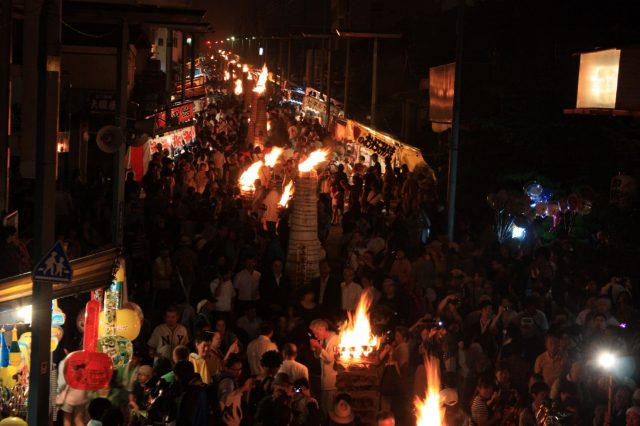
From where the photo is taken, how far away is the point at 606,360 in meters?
10.2

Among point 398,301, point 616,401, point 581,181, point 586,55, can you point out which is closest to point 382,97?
point 581,181

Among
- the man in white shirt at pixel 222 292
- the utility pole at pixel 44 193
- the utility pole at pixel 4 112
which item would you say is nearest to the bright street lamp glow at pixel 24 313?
the utility pole at pixel 44 193

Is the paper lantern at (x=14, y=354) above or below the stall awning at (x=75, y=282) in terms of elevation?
below

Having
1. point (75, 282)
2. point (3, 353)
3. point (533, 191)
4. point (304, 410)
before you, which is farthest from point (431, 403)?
point (533, 191)

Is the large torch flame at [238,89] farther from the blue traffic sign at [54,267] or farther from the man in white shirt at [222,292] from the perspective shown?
the blue traffic sign at [54,267]

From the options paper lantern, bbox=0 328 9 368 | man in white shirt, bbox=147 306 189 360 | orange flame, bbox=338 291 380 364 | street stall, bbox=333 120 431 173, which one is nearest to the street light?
orange flame, bbox=338 291 380 364

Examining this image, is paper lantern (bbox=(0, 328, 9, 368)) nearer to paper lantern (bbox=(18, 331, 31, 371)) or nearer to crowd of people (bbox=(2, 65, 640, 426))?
paper lantern (bbox=(18, 331, 31, 371))

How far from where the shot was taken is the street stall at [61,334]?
8.60 metres

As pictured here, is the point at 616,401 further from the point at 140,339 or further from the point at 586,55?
the point at 586,55

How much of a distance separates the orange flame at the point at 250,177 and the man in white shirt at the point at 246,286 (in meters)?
7.49

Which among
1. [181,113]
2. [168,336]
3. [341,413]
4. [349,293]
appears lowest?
[341,413]

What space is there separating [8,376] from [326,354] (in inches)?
140

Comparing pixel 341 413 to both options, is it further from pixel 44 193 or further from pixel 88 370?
pixel 44 193

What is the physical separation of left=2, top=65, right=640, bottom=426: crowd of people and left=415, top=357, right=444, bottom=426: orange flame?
0.08m
